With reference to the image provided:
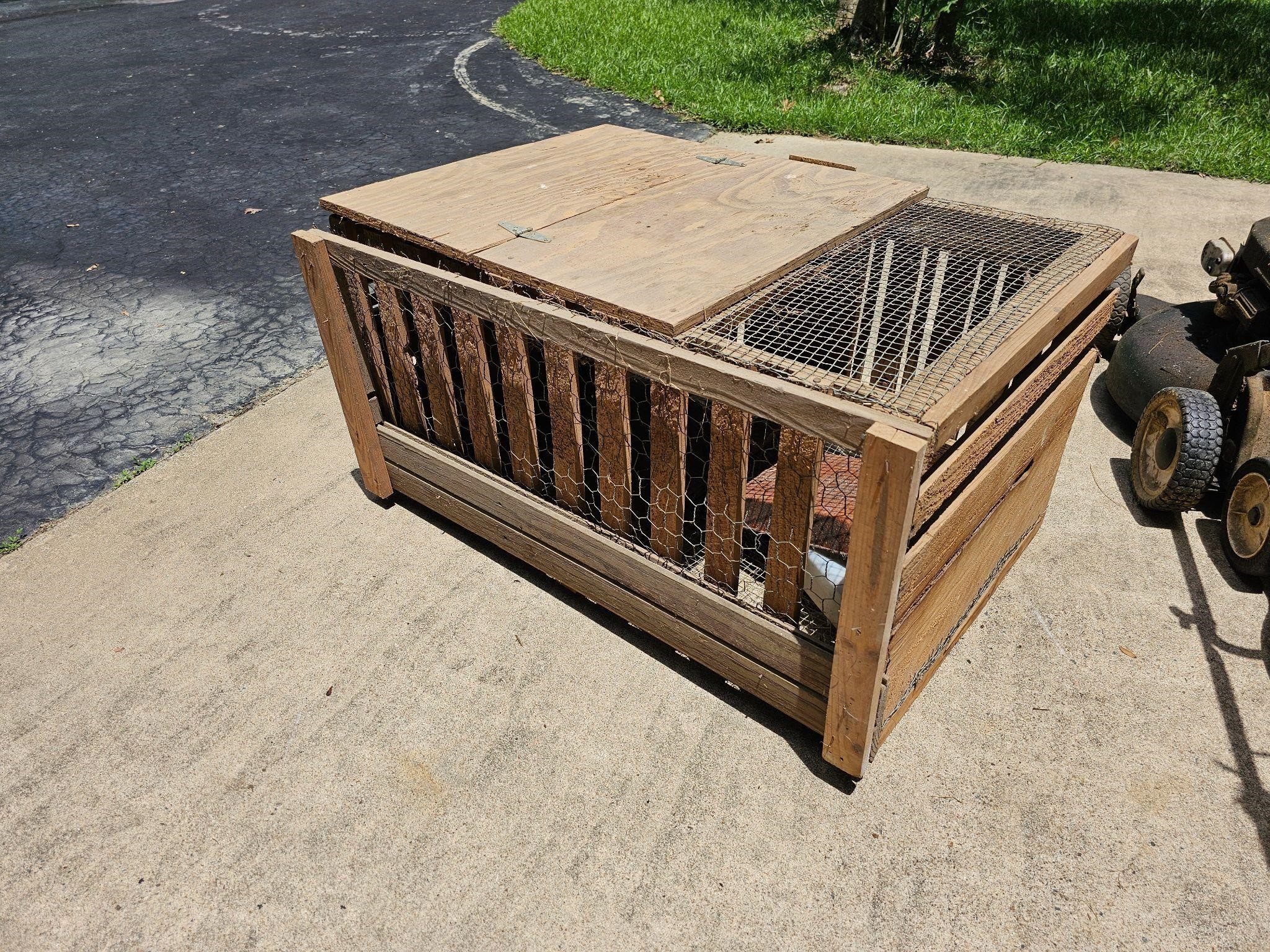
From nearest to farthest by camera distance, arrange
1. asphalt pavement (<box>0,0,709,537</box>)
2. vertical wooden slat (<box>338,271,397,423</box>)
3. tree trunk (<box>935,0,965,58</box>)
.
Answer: vertical wooden slat (<box>338,271,397,423</box>) < asphalt pavement (<box>0,0,709,537</box>) < tree trunk (<box>935,0,965,58</box>)

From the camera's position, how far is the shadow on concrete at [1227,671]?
222 centimetres

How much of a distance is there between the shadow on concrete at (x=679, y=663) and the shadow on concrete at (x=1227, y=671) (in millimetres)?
1038

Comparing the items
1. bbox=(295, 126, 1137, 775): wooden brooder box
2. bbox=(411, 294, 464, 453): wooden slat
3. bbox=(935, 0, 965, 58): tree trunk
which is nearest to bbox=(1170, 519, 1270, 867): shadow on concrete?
bbox=(295, 126, 1137, 775): wooden brooder box

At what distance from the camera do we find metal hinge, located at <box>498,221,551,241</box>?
2609 millimetres

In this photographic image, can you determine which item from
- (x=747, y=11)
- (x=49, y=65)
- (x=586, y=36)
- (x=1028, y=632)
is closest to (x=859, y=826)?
(x=1028, y=632)

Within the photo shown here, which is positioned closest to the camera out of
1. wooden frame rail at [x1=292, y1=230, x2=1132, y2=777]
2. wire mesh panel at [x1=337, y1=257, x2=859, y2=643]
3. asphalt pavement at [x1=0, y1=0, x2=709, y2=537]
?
wooden frame rail at [x1=292, y1=230, x2=1132, y2=777]

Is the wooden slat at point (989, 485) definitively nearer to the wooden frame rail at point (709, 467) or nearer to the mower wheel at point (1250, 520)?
the wooden frame rail at point (709, 467)

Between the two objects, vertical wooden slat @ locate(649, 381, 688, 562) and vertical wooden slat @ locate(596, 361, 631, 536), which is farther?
vertical wooden slat @ locate(596, 361, 631, 536)

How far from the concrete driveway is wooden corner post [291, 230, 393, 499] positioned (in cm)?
31

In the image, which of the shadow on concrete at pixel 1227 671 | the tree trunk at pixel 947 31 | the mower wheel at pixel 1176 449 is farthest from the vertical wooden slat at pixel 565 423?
the tree trunk at pixel 947 31

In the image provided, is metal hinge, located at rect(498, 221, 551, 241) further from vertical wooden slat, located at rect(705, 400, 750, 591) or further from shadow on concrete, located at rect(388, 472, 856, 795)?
shadow on concrete, located at rect(388, 472, 856, 795)

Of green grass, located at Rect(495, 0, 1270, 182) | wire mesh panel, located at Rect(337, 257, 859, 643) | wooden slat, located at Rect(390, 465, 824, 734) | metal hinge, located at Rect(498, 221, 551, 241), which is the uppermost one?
metal hinge, located at Rect(498, 221, 551, 241)

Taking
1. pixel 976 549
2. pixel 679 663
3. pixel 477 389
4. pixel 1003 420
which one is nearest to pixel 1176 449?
pixel 976 549

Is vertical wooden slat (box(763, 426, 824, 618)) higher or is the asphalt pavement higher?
vertical wooden slat (box(763, 426, 824, 618))
